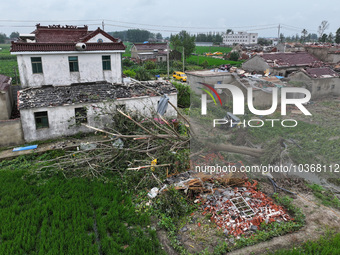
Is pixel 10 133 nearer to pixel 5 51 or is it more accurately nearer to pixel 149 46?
pixel 149 46

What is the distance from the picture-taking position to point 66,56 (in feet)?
44.2

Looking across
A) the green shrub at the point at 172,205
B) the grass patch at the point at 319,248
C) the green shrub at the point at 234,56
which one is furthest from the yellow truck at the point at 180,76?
the grass patch at the point at 319,248

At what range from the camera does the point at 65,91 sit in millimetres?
12992

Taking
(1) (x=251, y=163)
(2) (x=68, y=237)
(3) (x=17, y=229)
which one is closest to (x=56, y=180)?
(3) (x=17, y=229)

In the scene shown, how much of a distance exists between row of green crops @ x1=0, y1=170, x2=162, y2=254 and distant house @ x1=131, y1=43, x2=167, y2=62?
37.8m

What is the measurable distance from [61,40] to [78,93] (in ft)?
12.3

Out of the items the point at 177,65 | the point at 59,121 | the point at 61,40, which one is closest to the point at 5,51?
the point at 177,65

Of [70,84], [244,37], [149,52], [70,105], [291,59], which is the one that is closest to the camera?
[70,105]

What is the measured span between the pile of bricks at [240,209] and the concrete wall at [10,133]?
869 centimetres

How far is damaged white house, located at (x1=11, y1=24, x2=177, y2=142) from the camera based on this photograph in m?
12.1

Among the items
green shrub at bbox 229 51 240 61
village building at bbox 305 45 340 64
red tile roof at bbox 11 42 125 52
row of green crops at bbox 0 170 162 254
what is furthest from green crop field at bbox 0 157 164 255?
green shrub at bbox 229 51 240 61

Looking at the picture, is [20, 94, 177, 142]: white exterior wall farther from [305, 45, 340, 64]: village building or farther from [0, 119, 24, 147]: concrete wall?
[305, 45, 340, 64]: village building

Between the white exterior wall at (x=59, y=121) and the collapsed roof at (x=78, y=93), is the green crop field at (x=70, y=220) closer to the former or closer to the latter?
the white exterior wall at (x=59, y=121)

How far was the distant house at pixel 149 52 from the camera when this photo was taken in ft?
145
